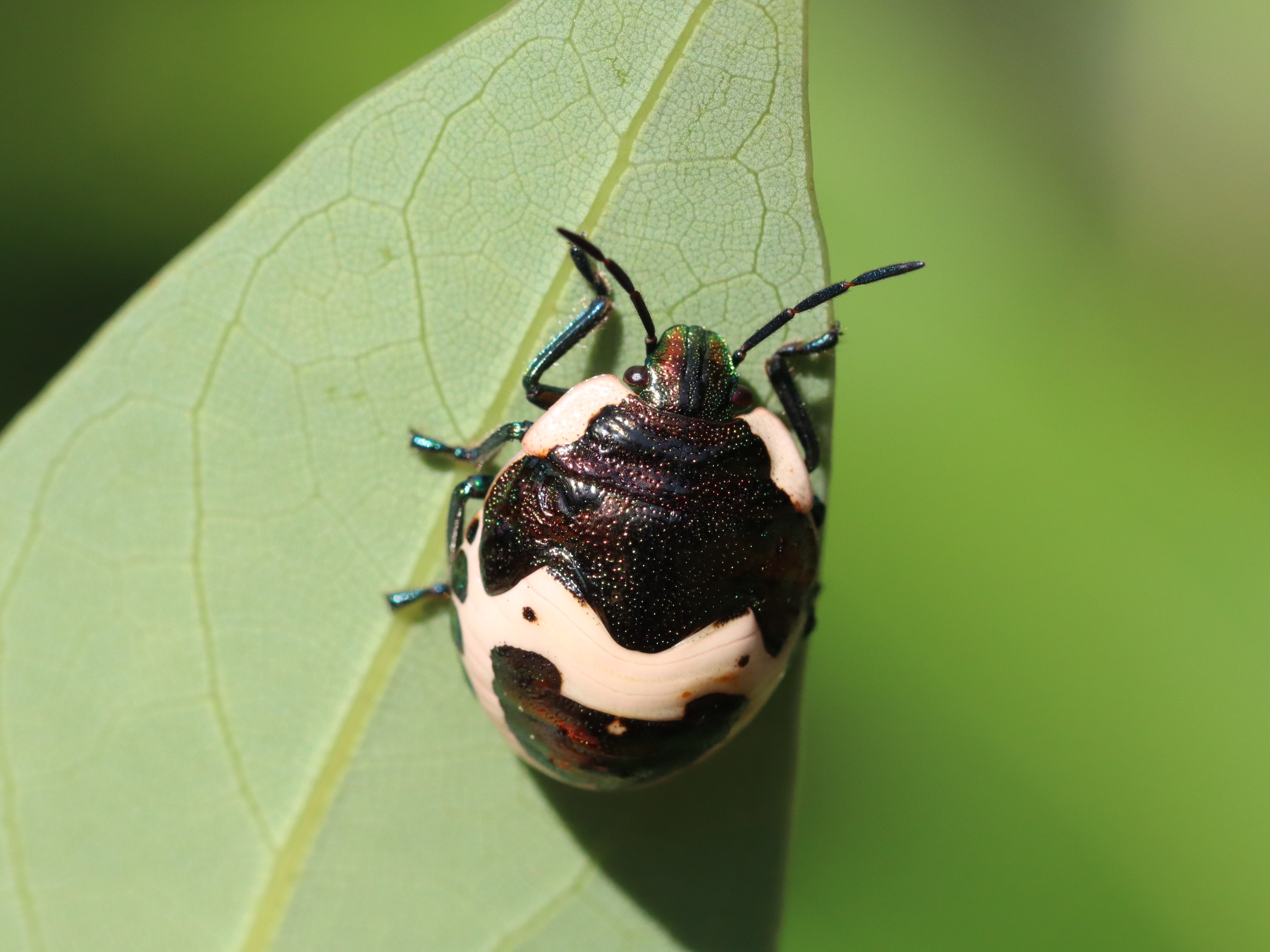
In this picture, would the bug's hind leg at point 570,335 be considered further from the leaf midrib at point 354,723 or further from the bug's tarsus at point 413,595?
the bug's tarsus at point 413,595

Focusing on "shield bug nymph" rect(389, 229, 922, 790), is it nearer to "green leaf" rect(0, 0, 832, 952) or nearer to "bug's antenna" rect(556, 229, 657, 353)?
"bug's antenna" rect(556, 229, 657, 353)

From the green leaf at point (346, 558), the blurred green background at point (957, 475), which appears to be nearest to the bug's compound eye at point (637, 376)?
the green leaf at point (346, 558)

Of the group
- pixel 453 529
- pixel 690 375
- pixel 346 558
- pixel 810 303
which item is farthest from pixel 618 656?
pixel 810 303

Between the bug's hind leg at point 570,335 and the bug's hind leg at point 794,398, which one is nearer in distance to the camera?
the bug's hind leg at point 570,335

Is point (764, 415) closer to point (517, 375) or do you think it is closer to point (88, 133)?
point (517, 375)

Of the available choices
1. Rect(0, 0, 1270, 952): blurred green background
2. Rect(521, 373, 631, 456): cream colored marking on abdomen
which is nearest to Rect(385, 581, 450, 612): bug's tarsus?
Rect(521, 373, 631, 456): cream colored marking on abdomen

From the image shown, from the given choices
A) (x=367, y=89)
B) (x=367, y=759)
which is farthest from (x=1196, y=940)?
(x=367, y=89)

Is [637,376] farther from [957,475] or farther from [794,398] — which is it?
[957,475]
